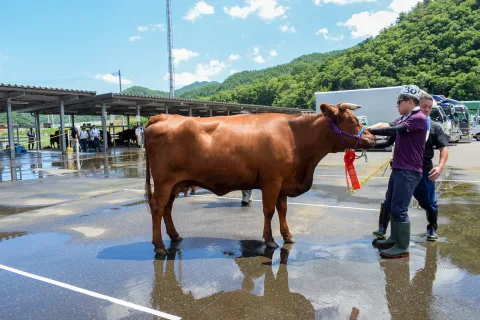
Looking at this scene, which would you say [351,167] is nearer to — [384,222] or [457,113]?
[384,222]

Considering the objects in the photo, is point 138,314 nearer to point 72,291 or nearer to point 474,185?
point 72,291

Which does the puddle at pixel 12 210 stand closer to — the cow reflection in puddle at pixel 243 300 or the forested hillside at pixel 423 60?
the cow reflection in puddle at pixel 243 300

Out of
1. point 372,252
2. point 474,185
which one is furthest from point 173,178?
point 474,185

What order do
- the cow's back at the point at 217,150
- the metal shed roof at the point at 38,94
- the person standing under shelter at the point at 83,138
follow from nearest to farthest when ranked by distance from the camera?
the cow's back at the point at 217,150
the metal shed roof at the point at 38,94
the person standing under shelter at the point at 83,138

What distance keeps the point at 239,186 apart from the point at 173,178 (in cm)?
87

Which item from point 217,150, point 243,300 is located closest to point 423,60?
point 217,150

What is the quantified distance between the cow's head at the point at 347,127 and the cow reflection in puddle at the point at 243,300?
176 cm

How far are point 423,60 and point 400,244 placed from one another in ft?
205

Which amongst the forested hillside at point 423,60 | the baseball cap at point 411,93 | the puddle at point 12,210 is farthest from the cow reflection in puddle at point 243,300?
the forested hillside at point 423,60

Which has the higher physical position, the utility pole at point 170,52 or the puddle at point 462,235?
the utility pole at point 170,52

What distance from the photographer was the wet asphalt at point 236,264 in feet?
10.9

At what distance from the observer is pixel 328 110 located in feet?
15.7

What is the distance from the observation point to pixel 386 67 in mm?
59719

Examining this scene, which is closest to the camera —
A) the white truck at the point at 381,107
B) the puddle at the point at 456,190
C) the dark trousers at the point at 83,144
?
the puddle at the point at 456,190
